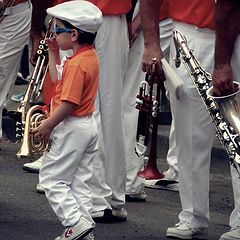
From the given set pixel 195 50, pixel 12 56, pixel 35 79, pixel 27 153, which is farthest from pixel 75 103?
pixel 12 56

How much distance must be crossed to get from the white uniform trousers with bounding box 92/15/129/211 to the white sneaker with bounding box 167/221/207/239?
0.51 m

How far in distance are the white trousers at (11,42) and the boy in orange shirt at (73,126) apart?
295 cm

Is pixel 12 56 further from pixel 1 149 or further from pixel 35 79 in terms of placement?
pixel 35 79

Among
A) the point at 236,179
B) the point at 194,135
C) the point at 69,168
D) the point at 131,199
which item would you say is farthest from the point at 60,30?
the point at 131,199

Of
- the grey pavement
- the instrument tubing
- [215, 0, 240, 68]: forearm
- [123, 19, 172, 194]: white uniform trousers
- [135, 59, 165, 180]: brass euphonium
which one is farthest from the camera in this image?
the instrument tubing

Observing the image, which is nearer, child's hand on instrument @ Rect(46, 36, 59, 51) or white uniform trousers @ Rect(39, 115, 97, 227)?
white uniform trousers @ Rect(39, 115, 97, 227)

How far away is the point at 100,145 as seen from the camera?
719cm

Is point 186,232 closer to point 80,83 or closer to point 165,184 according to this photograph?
point 80,83

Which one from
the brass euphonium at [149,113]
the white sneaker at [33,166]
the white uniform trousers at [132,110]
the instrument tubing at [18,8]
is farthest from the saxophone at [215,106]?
the instrument tubing at [18,8]

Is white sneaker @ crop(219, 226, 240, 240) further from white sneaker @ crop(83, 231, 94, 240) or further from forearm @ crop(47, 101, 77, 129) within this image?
forearm @ crop(47, 101, 77, 129)

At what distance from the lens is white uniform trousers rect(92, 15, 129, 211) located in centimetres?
702

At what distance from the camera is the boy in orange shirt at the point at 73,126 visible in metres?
6.22

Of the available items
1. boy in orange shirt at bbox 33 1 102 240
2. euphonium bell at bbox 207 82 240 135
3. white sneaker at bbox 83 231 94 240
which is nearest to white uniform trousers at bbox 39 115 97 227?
boy in orange shirt at bbox 33 1 102 240

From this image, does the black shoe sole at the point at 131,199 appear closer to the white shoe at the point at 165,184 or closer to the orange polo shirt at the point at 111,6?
the white shoe at the point at 165,184
